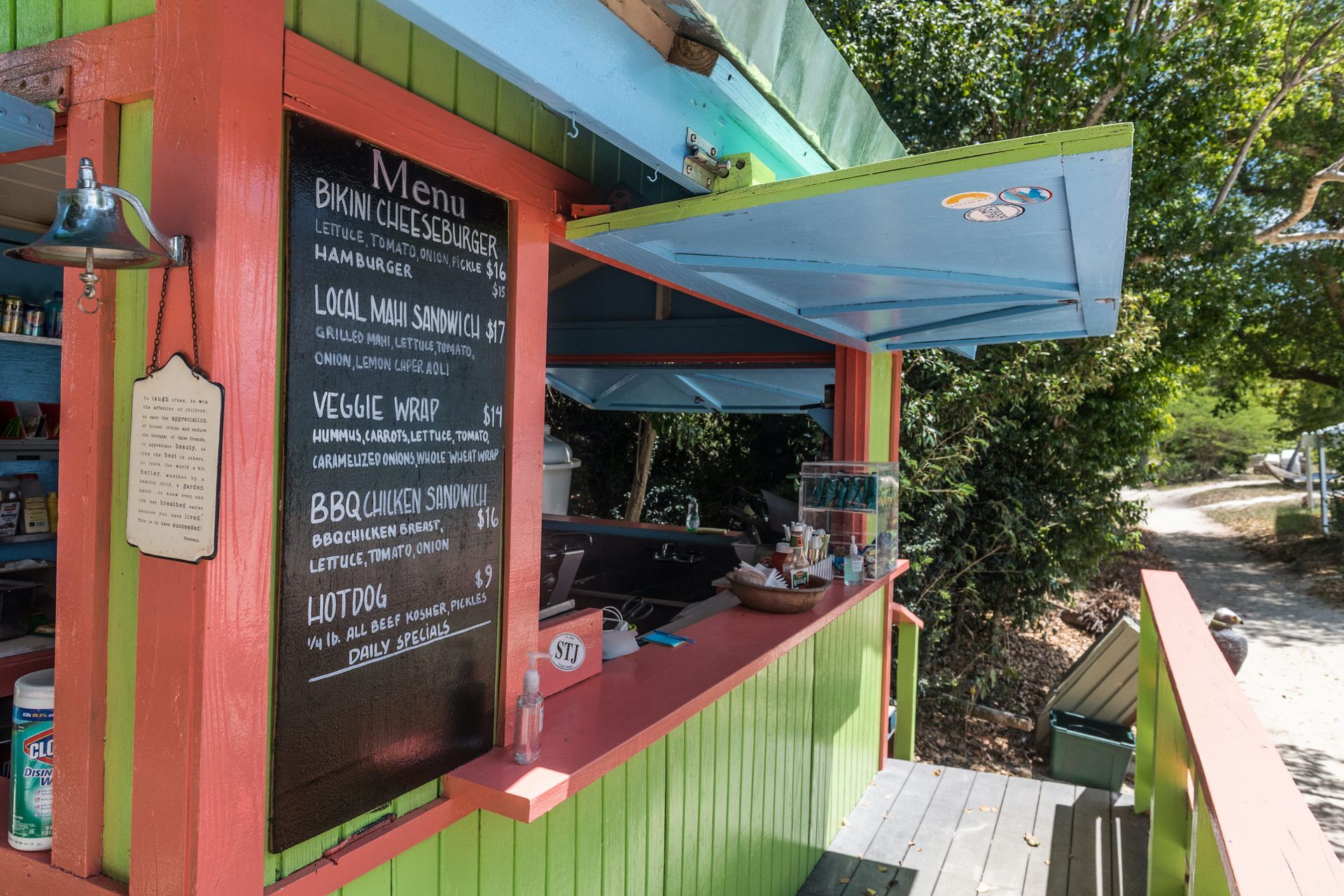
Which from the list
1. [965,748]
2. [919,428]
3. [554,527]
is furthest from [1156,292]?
[554,527]

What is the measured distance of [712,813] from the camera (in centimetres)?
273

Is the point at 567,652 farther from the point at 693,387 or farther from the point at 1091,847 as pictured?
the point at 693,387

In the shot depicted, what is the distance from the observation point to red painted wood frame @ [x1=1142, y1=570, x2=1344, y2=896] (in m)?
1.20

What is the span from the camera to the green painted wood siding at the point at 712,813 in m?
1.82

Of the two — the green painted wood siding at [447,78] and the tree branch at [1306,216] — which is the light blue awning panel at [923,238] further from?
the tree branch at [1306,216]

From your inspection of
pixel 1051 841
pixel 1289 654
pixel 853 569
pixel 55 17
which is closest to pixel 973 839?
pixel 1051 841

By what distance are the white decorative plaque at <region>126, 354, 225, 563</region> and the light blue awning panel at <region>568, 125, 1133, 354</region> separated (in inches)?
40.4

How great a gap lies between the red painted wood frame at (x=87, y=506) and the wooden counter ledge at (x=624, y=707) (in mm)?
634

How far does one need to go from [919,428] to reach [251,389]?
628 cm

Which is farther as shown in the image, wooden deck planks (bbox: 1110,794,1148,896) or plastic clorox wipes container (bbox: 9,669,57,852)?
wooden deck planks (bbox: 1110,794,1148,896)

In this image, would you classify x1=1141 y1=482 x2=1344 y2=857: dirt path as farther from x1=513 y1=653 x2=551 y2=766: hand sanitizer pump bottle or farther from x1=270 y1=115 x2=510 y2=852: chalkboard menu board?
x1=270 y1=115 x2=510 y2=852: chalkboard menu board

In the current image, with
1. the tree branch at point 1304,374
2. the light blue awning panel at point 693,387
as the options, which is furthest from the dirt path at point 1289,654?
the light blue awning panel at point 693,387

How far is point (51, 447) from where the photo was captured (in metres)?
3.77

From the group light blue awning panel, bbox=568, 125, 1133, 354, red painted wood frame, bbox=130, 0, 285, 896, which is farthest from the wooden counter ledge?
light blue awning panel, bbox=568, 125, 1133, 354
